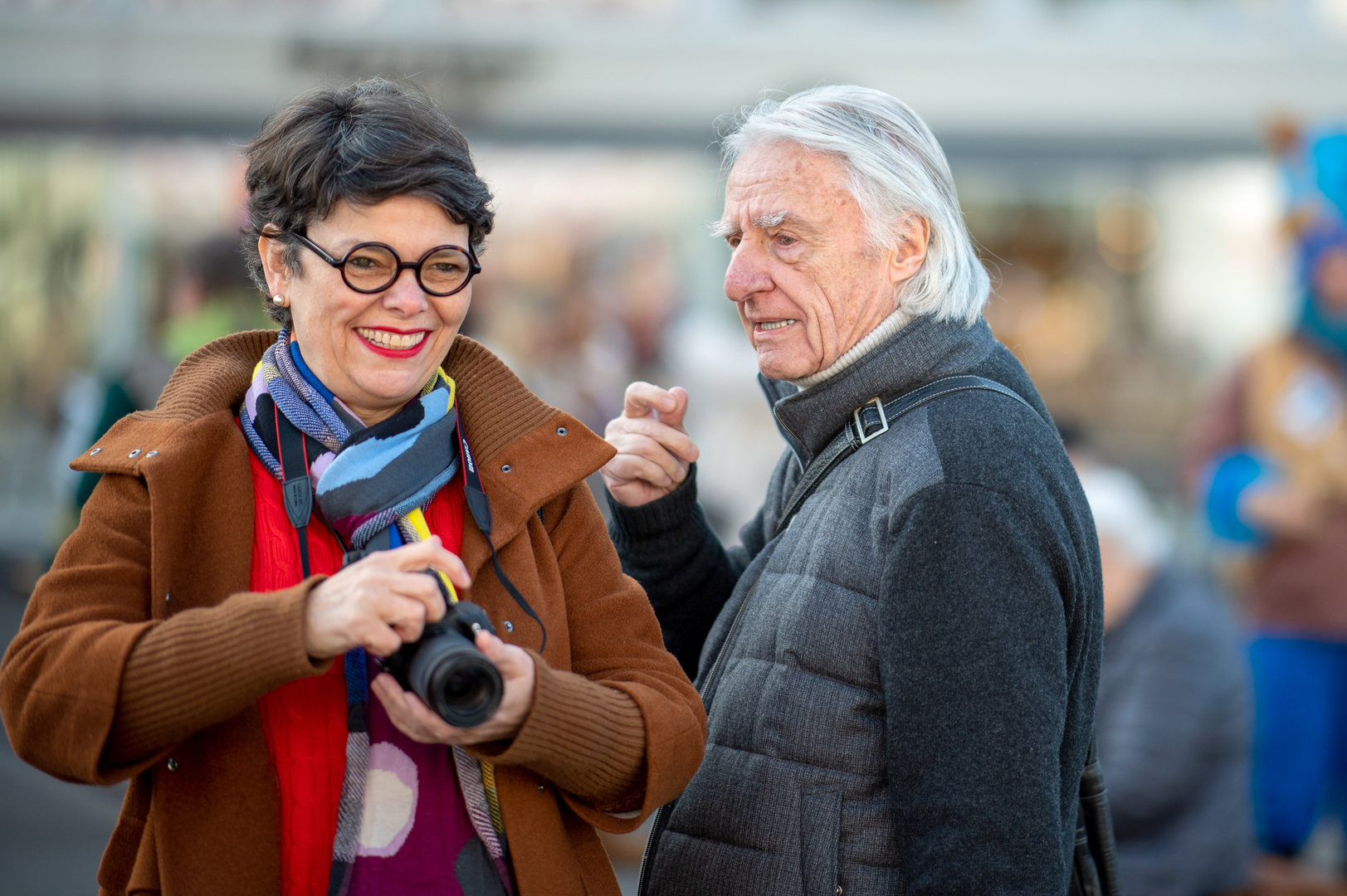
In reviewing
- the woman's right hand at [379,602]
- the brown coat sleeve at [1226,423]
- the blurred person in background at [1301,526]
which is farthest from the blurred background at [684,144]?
the woman's right hand at [379,602]

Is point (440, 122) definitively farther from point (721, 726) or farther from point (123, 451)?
point (721, 726)

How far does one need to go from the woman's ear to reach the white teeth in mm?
134

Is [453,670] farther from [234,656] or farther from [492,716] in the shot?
[234,656]

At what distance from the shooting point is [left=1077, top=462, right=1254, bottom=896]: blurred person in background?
348 cm

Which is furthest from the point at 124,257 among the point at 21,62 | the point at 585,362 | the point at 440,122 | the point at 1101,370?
the point at 440,122

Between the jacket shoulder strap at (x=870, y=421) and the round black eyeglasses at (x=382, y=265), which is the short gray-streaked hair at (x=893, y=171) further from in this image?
the round black eyeglasses at (x=382, y=265)

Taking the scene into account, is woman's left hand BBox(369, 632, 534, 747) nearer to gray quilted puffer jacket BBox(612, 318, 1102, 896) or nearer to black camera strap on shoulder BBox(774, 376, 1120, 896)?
gray quilted puffer jacket BBox(612, 318, 1102, 896)

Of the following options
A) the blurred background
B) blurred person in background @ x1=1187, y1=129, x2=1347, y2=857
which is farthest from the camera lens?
the blurred background

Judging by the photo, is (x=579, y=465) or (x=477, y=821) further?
(x=579, y=465)

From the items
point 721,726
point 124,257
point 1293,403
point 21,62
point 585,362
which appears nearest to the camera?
point 721,726

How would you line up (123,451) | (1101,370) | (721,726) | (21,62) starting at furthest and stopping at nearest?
1. (1101,370)
2. (21,62)
3. (721,726)
4. (123,451)

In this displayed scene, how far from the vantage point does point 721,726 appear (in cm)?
194

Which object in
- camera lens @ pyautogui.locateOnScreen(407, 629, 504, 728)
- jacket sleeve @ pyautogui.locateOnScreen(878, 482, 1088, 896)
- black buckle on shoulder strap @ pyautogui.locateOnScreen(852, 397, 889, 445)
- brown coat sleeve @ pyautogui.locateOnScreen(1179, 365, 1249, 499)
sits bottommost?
brown coat sleeve @ pyautogui.locateOnScreen(1179, 365, 1249, 499)

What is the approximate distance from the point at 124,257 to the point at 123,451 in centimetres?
846
